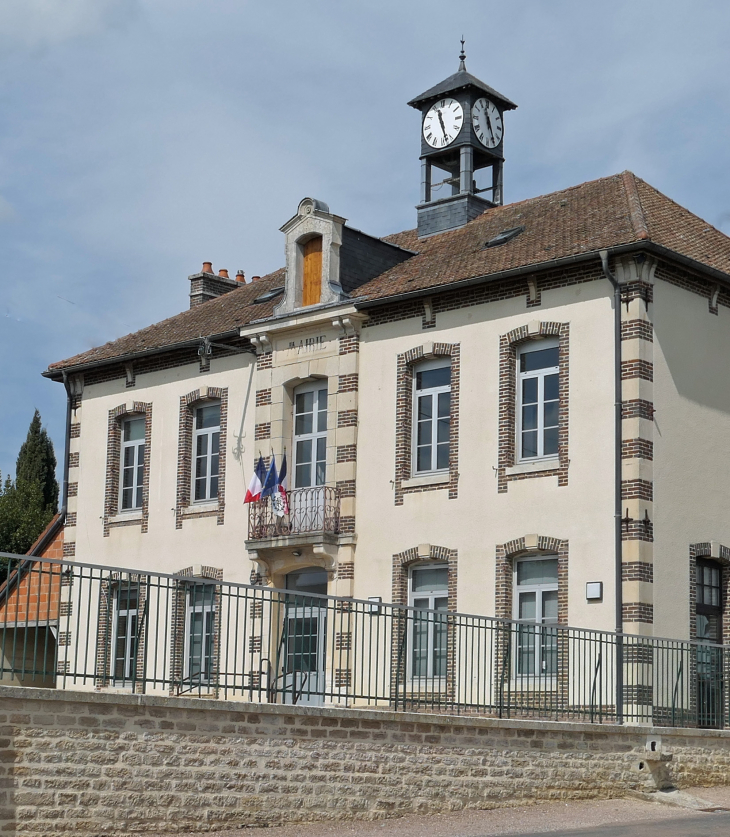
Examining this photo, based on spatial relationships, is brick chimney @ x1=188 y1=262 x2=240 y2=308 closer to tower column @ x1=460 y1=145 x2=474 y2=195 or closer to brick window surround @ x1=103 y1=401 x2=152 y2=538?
brick window surround @ x1=103 y1=401 x2=152 y2=538

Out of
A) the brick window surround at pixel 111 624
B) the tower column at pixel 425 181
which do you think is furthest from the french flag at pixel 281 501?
the brick window surround at pixel 111 624

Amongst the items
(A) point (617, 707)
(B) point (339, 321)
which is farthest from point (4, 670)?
(B) point (339, 321)

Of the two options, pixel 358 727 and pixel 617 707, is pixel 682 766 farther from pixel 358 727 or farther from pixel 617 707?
pixel 358 727

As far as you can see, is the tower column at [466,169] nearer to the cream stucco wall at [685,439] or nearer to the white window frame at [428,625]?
the cream stucco wall at [685,439]

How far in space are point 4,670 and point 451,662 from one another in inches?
245

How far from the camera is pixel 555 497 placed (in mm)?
19766

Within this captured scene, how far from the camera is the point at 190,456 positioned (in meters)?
25.0

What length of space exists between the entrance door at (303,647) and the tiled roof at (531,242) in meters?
7.43

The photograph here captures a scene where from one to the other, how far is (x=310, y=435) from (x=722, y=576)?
7.09m

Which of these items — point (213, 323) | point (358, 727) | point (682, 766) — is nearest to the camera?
point (358, 727)

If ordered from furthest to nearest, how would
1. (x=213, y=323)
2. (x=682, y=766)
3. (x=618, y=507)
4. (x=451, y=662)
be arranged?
(x=213, y=323)
(x=618, y=507)
(x=682, y=766)
(x=451, y=662)

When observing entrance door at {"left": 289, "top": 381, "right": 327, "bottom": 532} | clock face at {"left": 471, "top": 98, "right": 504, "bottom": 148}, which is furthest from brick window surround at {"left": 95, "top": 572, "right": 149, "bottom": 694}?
clock face at {"left": 471, "top": 98, "right": 504, "bottom": 148}

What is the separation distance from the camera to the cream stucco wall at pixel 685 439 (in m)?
19.3

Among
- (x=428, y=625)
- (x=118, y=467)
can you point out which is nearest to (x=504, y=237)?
(x=428, y=625)
